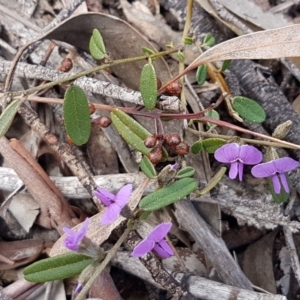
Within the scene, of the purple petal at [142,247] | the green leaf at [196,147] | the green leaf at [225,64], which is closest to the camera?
the purple petal at [142,247]

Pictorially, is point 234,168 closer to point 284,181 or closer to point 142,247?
point 284,181

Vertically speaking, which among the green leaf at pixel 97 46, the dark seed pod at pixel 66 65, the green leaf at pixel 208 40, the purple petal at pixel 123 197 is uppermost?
the green leaf at pixel 97 46

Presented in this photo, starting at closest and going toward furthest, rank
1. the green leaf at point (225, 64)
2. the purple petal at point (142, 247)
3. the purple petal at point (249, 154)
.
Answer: the purple petal at point (142, 247) → the purple petal at point (249, 154) → the green leaf at point (225, 64)

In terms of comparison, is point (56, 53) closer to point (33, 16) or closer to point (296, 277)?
point (33, 16)

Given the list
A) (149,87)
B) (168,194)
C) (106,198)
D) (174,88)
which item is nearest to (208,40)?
(174,88)

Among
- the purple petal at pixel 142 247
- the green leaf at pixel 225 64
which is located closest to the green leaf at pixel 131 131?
the purple petal at pixel 142 247

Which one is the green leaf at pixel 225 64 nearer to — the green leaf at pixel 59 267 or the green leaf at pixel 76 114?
the green leaf at pixel 76 114

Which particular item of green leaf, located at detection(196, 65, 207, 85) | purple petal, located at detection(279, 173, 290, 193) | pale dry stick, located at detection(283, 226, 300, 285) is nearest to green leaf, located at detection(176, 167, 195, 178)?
purple petal, located at detection(279, 173, 290, 193)
